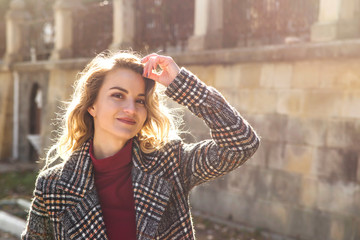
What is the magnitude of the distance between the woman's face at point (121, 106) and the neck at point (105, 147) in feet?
0.08

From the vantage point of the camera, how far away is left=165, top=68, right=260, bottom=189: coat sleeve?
2.26 m

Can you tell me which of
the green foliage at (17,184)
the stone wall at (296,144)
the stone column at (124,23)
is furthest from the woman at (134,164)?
the stone column at (124,23)

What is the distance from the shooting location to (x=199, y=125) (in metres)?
7.49

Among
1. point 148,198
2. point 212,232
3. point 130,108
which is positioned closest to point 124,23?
point 212,232

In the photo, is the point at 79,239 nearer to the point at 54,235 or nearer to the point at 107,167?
the point at 54,235

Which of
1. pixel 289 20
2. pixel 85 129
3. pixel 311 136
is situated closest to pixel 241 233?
pixel 311 136

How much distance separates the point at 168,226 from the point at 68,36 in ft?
32.2

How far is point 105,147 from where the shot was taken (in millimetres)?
2523

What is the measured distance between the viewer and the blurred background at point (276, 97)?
5539mm

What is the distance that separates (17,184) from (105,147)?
8.41m

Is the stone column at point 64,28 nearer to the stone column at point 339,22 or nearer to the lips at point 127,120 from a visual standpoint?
the stone column at point 339,22

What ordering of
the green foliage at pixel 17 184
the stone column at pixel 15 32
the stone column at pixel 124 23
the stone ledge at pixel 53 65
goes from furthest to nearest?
the stone column at pixel 15 32, the stone ledge at pixel 53 65, the stone column at pixel 124 23, the green foliage at pixel 17 184

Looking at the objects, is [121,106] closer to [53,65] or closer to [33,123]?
[53,65]

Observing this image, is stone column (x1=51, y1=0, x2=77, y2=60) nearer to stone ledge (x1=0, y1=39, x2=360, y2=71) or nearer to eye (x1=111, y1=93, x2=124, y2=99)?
stone ledge (x1=0, y1=39, x2=360, y2=71)
